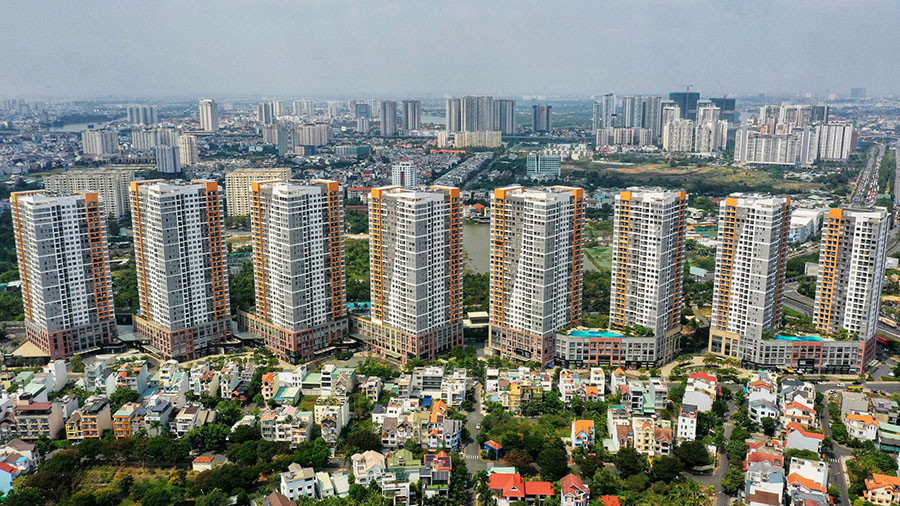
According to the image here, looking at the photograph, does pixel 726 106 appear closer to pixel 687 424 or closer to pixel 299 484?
pixel 687 424

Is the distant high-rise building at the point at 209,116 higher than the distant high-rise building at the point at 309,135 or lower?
higher

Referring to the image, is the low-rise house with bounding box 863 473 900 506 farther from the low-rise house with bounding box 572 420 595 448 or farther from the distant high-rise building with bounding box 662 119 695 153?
the distant high-rise building with bounding box 662 119 695 153

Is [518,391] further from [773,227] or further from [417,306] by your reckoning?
[773,227]

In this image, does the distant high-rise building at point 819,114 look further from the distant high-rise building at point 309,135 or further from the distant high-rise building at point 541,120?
the distant high-rise building at point 309,135

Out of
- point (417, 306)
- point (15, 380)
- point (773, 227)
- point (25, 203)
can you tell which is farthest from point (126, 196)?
point (773, 227)

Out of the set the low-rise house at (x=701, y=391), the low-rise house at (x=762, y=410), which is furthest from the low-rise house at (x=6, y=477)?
the low-rise house at (x=762, y=410)

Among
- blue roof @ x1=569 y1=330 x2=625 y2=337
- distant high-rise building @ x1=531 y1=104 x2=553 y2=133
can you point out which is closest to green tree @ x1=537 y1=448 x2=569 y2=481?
blue roof @ x1=569 y1=330 x2=625 y2=337
